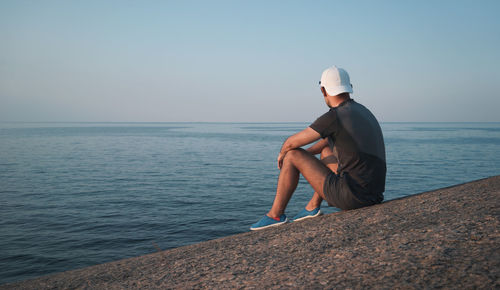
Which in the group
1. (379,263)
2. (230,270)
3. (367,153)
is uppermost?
(367,153)

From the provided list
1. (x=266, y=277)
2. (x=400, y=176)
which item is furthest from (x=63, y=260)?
(x=400, y=176)

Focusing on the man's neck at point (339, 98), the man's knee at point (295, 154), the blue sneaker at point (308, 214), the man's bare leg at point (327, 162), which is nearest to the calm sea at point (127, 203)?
the blue sneaker at point (308, 214)

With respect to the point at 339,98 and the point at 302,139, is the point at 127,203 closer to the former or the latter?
the point at 302,139

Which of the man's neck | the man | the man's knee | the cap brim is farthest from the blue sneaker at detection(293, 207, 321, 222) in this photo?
the cap brim

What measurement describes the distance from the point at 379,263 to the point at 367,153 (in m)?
1.53

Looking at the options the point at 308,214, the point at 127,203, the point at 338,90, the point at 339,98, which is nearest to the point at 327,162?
the point at 308,214

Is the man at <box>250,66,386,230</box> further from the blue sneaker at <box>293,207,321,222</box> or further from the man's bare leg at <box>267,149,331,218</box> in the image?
the blue sneaker at <box>293,207,321,222</box>

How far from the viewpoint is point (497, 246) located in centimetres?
269

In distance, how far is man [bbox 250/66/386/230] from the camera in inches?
152

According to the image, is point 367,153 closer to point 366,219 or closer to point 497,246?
point 366,219

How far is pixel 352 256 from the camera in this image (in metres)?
2.98

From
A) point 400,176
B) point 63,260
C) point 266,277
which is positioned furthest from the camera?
point 400,176

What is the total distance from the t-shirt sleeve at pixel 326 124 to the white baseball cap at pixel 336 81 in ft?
1.16

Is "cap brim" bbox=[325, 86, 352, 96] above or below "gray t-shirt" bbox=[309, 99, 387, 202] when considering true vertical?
above
